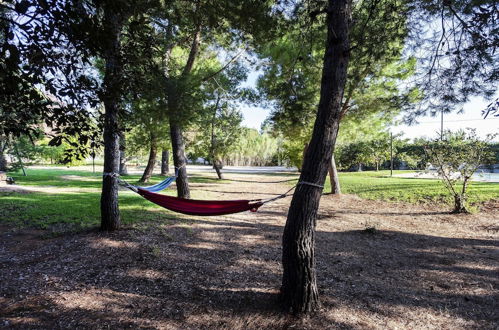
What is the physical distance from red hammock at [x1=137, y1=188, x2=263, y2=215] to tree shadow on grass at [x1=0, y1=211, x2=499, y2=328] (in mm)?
577

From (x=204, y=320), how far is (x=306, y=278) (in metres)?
0.81

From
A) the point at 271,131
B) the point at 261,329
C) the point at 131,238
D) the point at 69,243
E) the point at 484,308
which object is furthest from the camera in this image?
the point at 271,131

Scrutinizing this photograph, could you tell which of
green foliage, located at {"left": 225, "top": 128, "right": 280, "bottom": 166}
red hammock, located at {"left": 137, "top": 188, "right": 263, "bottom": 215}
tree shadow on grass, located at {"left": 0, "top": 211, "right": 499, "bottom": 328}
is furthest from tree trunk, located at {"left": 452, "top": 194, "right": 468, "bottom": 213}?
green foliage, located at {"left": 225, "top": 128, "right": 280, "bottom": 166}

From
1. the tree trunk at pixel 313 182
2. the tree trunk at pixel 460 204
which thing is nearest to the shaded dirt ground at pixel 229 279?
the tree trunk at pixel 313 182

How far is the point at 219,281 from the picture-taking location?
8.29 feet

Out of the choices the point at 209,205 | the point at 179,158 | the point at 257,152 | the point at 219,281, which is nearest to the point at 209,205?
the point at 209,205

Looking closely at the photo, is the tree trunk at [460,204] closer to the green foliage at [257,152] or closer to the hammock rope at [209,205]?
the hammock rope at [209,205]

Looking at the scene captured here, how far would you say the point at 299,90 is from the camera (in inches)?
201

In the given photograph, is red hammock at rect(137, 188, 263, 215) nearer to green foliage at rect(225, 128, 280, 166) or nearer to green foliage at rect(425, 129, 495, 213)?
green foliage at rect(425, 129, 495, 213)

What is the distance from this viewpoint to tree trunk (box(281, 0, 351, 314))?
6.63 ft

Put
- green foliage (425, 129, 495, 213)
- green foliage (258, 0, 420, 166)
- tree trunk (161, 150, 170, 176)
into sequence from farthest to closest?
tree trunk (161, 150, 170, 176) < green foliage (425, 129, 495, 213) < green foliage (258, 0, 420, 166)

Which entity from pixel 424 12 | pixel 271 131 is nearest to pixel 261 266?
pixel 424 12

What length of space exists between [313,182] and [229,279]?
130 cm

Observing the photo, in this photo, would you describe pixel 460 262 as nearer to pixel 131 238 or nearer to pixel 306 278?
pixel 306 278
